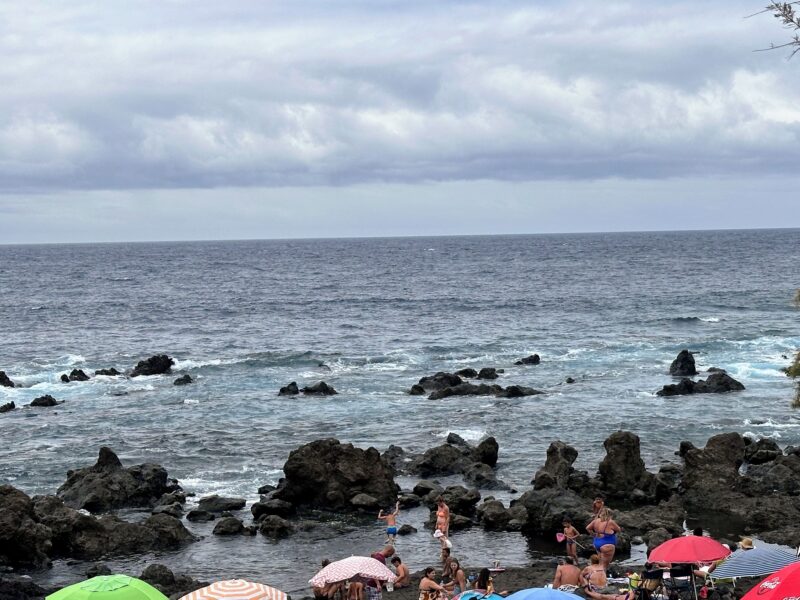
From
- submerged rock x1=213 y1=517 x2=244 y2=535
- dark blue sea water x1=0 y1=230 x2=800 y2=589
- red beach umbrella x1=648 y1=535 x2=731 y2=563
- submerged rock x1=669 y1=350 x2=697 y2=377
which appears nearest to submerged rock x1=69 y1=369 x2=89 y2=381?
dark blue sea water x1=0 y1=230 x2=800 y2=589

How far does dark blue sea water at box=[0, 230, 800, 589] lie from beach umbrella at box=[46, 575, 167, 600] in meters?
9.89

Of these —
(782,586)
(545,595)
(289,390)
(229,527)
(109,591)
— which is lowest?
(229,527)

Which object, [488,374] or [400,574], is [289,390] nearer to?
[488,374]

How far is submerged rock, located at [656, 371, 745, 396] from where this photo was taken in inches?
2056

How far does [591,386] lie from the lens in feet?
182

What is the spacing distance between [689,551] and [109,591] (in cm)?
1301

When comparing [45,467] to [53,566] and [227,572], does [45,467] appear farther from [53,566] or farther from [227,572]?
[227,572]

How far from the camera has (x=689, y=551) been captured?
872 inches

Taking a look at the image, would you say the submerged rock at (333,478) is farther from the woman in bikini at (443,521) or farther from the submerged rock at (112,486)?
the woman in bikini at (443,521)

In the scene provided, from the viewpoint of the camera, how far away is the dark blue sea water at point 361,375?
1519 inches

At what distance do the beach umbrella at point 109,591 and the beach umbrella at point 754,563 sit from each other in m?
12.3

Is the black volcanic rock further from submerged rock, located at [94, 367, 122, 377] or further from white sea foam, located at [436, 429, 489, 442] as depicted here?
white sea foam, located at [436, 429, 489, 442]

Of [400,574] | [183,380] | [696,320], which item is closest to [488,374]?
[183,380]

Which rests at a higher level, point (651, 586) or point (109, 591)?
point (109, 591)
